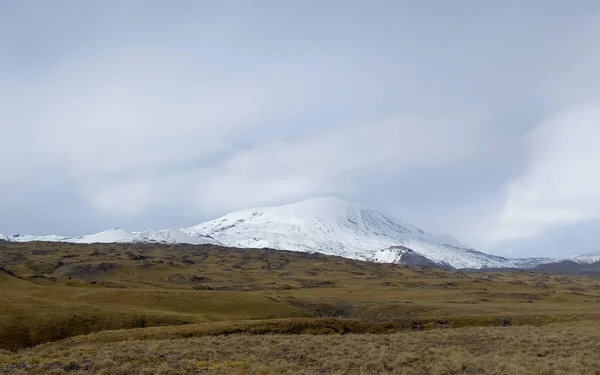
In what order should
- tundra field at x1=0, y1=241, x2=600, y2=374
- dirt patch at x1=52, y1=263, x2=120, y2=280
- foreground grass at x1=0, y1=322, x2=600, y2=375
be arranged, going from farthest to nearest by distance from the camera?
1. dirt patch at x1=52, y1=263, x2=120, y2=280
2. tundra field at x1=0, y1=241, x2=600, y2=374
3. foreground grass at x1=0, y1=322, x2=600, y2=375

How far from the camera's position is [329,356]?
24.8m

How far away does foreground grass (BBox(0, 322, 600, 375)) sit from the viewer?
2051cm

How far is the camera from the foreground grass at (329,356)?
20.5 meters

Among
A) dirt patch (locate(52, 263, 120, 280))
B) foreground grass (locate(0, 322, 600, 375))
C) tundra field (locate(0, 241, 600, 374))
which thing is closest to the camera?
foreground grass (locate(0, 322, 600, 375))

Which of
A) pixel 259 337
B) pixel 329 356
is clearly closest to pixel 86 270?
pixel 259 337

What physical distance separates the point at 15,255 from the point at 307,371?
180641mm

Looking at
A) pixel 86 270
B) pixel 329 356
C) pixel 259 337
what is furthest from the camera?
pixel 86 270

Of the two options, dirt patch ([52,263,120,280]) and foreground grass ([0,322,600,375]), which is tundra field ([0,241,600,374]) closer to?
foreground grass ([0,322,600,375])

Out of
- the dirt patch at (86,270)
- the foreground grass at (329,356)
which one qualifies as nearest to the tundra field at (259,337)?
the foreground grass at (329,356)

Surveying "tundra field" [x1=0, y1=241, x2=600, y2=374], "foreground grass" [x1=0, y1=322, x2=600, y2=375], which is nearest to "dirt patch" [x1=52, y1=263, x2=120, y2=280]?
"tundra field" [x1=0, y1=241, x2=600, y2=374]

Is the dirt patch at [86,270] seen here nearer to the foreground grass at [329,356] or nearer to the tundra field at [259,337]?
the tundra field at [259,337]

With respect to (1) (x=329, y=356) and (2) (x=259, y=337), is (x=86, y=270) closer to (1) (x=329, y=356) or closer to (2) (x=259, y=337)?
(2) (x=259, y=337)

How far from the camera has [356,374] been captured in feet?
66.3

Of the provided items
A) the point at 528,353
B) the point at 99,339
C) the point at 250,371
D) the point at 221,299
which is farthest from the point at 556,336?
the point at 221,299
